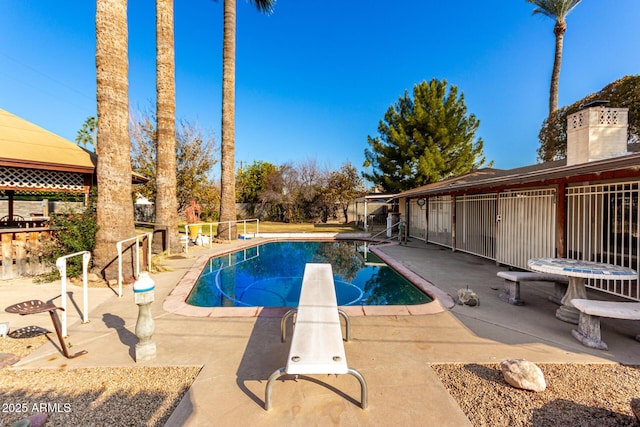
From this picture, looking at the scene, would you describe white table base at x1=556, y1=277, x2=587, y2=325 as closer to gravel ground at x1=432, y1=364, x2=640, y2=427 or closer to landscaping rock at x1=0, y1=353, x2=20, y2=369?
gravel ground at x1=432, y1=364, x2=640, y2=427

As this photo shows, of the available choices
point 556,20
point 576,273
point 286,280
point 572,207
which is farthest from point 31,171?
point 556,20

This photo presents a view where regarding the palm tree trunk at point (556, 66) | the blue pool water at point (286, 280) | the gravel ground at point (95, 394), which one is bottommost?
the blue pool water at point (286, 280)

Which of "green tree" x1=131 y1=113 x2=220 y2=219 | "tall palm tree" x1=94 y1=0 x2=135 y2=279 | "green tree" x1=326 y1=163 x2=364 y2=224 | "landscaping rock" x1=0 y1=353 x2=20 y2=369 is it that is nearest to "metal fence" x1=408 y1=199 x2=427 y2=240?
"green tree" x1=326 y1=163 x2=364 y2=224

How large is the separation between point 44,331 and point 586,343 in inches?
267

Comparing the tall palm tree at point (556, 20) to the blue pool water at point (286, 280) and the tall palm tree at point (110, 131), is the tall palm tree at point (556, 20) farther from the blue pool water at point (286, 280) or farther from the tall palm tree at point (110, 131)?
the tall palm tree at point (110, 131)

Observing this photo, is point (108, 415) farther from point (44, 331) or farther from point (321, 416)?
point (44, 331)

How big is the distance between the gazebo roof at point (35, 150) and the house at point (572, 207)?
35.0 ft

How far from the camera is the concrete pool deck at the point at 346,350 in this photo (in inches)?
89.7

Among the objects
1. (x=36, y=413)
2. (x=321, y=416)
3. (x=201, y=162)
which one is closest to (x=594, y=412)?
(x=321, y=416)

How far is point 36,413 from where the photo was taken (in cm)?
229

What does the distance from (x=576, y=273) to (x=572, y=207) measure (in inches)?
121

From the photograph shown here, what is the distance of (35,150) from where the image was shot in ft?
24.7

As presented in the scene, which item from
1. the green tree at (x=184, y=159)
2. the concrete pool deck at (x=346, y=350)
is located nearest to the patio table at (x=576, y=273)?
the concrete pool deck at (x=346, y=350)

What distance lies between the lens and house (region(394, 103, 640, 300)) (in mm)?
4965
